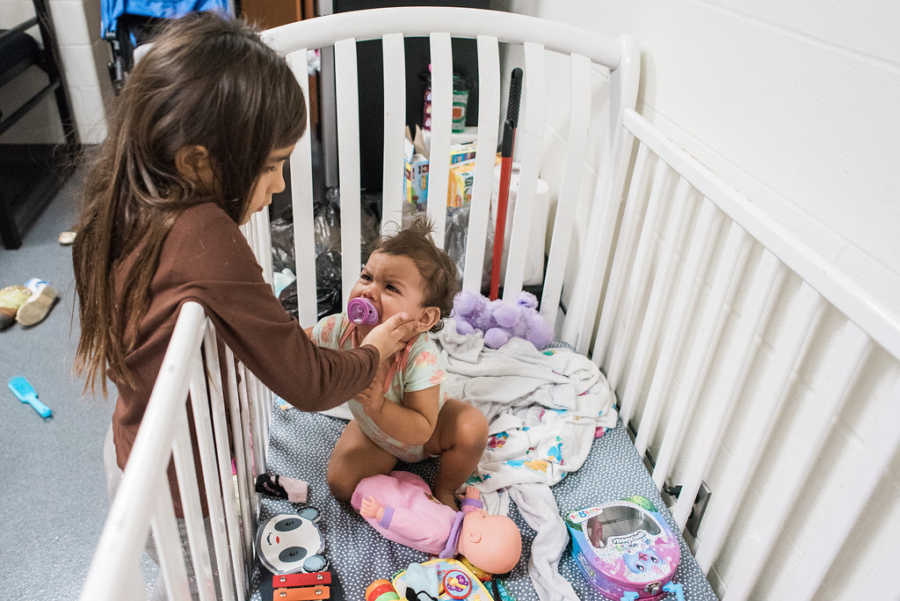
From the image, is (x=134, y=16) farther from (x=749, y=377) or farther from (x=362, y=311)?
(x=749, y=377)

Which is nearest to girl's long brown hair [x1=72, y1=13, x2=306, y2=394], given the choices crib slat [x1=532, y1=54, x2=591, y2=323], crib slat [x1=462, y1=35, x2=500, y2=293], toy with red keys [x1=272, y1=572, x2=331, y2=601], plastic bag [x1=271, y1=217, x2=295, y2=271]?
toy with red keys [x1=272, y1=572, x2=331, y2=601]

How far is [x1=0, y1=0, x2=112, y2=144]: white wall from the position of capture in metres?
2.73

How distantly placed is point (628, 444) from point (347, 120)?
0.88 meters

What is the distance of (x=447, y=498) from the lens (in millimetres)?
1240

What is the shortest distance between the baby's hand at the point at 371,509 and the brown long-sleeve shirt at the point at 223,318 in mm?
288

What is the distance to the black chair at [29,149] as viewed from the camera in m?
2.35

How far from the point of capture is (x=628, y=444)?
1400 millimetres

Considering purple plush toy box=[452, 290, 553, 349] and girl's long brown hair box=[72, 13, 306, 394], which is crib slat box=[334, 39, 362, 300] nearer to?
purple plush toy box=[452, 290, 553, 349]

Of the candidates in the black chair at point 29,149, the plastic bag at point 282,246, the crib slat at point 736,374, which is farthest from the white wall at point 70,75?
the crib slat at point 736,374

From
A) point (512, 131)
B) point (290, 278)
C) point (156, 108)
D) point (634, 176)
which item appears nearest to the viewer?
point (156, 108)

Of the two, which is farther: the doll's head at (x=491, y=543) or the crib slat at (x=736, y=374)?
the doll's head at (x=491, y=543)

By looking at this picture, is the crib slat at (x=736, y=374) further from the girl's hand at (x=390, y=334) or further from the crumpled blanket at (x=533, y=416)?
the girl's hand at (x=390, y=334)

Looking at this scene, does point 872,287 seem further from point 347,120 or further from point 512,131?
point 347,120

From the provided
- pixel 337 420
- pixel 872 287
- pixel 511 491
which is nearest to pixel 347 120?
pixel 337 420
